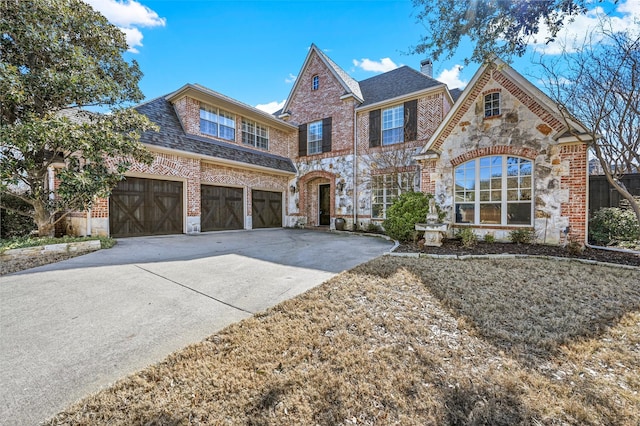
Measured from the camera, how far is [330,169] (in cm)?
1335

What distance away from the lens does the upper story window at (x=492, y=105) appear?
7.80 m

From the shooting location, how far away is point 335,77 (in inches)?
518

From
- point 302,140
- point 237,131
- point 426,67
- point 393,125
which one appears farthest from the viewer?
point 302,140

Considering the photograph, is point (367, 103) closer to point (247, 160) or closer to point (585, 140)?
point (247, 160)

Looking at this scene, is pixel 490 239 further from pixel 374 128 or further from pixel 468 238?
pixel 374 128

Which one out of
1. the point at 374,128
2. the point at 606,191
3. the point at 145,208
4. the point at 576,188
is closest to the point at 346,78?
the point at 374,128

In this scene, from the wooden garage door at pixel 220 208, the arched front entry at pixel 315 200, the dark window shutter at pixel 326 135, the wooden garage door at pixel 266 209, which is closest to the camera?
the wooden garage door at pixel 220 208

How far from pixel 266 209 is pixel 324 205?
124 inches

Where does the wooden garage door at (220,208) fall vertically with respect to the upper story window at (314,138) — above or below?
below

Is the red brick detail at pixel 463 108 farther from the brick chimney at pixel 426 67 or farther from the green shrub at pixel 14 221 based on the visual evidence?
the green shrub at pixel 14 221

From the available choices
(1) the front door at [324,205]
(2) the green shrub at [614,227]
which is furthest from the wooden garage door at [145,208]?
(2) the green shrub at [614,227]

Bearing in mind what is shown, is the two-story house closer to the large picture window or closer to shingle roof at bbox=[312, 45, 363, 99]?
the large picture window

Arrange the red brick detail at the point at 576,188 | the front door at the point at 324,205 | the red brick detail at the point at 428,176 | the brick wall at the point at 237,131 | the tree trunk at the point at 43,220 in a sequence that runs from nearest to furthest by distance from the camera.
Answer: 1. the tree trunk at the point at 43,220
2. the red brick detail at the point at 576,188
3. the red brick detail at the point at 428,176
4. the brick wall at the point at 237,131
5. the front door at the point at 324,205

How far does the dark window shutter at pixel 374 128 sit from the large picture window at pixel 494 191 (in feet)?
14.8
